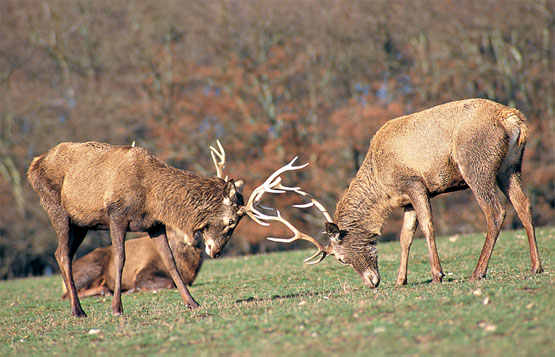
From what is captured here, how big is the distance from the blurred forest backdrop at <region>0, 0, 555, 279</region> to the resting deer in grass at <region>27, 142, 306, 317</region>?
21.3m

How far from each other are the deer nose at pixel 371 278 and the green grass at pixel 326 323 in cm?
14

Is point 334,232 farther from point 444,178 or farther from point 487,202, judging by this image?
point 487,202

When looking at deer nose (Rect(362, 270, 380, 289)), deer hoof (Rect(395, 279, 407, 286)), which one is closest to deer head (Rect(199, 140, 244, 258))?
deer nose (Rect(362, 270, 380, 289))

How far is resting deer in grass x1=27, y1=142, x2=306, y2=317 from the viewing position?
952 centimetres

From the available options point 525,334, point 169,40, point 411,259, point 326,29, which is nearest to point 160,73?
point 169,40

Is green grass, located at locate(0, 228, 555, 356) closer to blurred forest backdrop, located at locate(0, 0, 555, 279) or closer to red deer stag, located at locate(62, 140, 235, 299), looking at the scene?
red deer stag, located at locate(62, 140, 235, 299)

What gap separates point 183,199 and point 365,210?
2.75 meters

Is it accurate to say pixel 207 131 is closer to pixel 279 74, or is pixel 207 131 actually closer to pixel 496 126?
pixel 279 74

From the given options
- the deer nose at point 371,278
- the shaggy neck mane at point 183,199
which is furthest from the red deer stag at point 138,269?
the deer nose at point 371,278

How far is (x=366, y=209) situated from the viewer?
416 inches

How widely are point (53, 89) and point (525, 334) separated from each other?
3104 cm

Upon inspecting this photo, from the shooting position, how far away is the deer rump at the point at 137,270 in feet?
43.9

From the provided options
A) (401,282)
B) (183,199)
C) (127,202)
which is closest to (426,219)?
(401,282)

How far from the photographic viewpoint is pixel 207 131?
33.8 m
